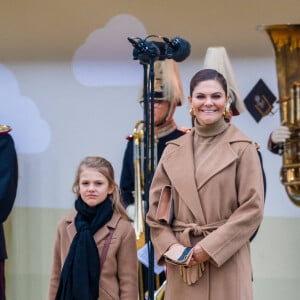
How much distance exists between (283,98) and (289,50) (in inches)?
8.1

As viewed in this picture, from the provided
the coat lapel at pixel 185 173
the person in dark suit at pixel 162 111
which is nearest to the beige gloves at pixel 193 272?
the coat lapel at pixel 185 173

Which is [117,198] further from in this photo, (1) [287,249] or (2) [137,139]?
(1) [287,249]

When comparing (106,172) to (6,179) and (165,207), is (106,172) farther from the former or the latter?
(6,179)

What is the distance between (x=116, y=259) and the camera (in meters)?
3.67

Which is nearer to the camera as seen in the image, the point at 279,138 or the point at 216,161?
the point at 216,161

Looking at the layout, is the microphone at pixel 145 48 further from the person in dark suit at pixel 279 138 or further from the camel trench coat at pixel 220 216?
the person in dark suit at pixel 279 138

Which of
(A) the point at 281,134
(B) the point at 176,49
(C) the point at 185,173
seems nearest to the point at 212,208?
(C) the point at 185,173

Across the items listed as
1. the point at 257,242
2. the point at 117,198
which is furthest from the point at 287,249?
the point at 117,198

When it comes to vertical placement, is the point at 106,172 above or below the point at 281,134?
below

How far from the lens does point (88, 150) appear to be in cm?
546

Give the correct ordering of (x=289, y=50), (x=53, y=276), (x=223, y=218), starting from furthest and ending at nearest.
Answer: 1. (x=53, y=276)
2. (x=289, y=50)
3. (x=223, y=218)

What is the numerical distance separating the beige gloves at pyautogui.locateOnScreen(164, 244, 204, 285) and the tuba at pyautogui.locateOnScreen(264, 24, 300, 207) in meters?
0.57

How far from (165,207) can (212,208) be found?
0.21m

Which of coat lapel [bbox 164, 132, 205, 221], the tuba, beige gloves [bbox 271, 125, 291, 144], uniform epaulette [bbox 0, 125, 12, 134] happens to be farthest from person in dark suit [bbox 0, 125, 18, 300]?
the tuba
